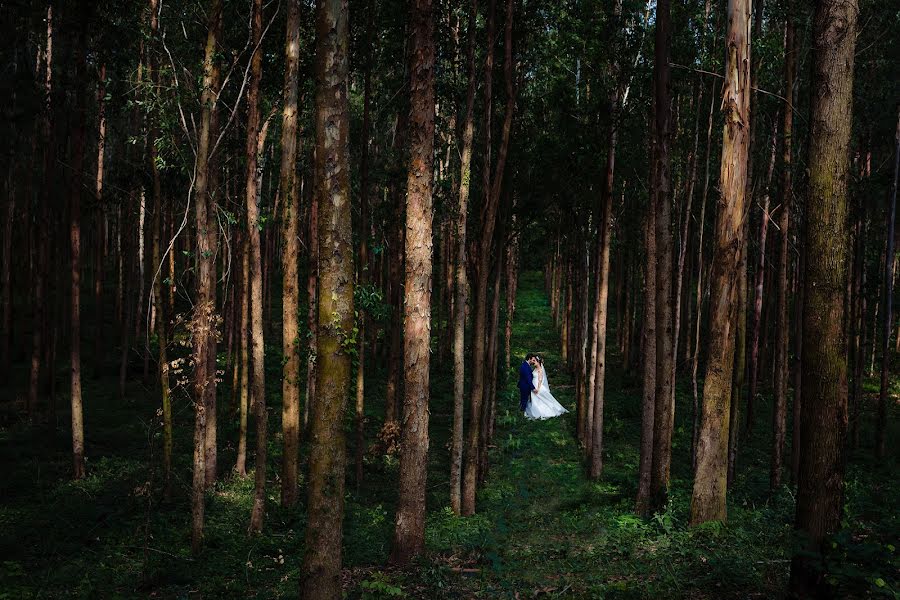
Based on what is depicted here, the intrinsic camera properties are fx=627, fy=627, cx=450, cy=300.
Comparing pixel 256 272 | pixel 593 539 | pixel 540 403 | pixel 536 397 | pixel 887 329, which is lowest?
pixel 540 403

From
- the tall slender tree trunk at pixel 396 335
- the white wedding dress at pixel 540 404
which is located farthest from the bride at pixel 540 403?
the tall slender tree trunk at pixel 396 335

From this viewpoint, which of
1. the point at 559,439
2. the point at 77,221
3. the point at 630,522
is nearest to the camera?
the point at 630,522

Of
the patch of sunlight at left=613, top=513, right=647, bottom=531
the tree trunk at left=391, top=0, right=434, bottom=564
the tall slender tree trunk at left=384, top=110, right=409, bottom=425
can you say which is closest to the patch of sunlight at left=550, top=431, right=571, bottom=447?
the tall slender tree trunk at left=384, top=110, right=409, bottom=425

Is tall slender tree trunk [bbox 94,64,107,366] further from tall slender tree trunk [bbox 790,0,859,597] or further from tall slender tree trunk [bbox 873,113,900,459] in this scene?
tall slender tree trunk [bbox 873,113,900,459]

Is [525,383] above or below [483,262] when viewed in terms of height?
below

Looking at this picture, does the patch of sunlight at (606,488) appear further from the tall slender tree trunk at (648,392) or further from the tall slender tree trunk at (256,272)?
the tall slender tree trunk at (256,272)

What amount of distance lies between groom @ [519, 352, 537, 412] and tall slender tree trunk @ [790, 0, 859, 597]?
17.1 metres

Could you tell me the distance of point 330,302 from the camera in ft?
20.5

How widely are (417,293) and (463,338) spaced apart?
2.86 meters

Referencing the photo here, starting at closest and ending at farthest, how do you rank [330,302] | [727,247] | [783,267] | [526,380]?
[330,302]
[727,247]
[783,267]
[526,380]

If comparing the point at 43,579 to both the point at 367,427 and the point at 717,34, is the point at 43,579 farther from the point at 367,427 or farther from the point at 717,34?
the point at 717,34

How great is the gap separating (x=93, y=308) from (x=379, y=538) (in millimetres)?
32462

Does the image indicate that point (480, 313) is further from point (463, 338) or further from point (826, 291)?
point (826, 291)

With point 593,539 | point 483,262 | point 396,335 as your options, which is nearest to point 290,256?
point 483,262
